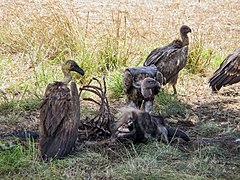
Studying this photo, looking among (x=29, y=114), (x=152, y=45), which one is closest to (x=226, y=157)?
(x=29, y=114)

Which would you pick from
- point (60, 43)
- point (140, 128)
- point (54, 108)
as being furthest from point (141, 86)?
point (60, 43)

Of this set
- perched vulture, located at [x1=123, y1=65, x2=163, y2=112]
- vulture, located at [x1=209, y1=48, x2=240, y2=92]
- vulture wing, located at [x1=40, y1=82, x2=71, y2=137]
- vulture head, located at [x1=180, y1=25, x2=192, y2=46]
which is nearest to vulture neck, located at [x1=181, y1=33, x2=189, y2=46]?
vulture head, located at [x1=180, y1=25, x2=192, y2=46]

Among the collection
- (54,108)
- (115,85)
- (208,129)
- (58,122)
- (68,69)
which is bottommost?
(208,129)

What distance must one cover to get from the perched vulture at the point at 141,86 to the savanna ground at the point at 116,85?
1.94 feet

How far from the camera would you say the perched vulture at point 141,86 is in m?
A: 5.25

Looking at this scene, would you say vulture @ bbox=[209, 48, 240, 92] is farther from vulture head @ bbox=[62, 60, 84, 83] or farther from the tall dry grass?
vulture head @ bbox=[62, 60, 84, 83]

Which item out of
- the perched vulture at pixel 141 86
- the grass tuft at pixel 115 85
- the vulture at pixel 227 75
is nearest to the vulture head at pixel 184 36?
the vulture at pixel 227 75

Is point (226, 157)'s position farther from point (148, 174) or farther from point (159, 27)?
point (159, 27)

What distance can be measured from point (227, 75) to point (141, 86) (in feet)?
7.81

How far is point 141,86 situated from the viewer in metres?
5.32

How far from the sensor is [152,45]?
28.2 feet

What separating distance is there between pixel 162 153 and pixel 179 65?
9.53ft

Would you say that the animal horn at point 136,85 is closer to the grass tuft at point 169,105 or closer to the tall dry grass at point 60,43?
the grass tuft at point 169,105

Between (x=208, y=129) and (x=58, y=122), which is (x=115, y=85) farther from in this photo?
(x=58, y=122)
